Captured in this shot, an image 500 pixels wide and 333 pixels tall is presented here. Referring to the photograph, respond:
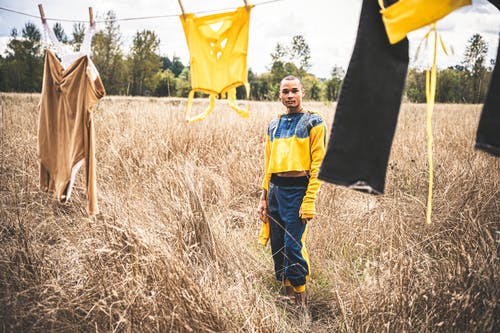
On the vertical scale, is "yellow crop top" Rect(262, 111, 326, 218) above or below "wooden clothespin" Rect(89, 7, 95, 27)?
below

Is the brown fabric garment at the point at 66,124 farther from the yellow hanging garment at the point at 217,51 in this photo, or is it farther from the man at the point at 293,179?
the man at the point at 293,179

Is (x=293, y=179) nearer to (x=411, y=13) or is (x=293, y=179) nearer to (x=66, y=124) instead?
(x=411, y=13)

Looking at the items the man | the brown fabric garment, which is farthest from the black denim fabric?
the brown fabric garment

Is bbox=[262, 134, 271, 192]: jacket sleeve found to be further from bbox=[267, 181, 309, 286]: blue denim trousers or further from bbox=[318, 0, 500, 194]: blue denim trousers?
bbox=[318, 0, 500, 194]: blue denim trousers

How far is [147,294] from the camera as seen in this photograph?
202cm

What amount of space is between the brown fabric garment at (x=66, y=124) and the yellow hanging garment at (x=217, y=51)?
70cm

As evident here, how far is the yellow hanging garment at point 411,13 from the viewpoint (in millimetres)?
1172

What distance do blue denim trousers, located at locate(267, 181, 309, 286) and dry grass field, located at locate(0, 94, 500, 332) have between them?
26cm

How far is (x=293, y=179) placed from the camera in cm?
240

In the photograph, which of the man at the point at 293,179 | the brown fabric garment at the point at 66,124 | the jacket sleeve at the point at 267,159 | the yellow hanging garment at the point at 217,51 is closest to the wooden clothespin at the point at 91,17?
the brown fabric garment at the point at 66,124

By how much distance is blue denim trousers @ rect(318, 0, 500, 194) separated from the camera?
124 centimetres

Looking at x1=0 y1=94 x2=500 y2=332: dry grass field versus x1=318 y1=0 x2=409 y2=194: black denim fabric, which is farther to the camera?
x1=0 y1=94 x2=500 y2=332: dry grass field

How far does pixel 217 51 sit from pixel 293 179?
43.6 inches

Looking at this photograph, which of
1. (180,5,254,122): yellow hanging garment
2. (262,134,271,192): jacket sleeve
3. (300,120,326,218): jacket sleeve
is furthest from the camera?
(262,134,271,192): jacket sleeve
